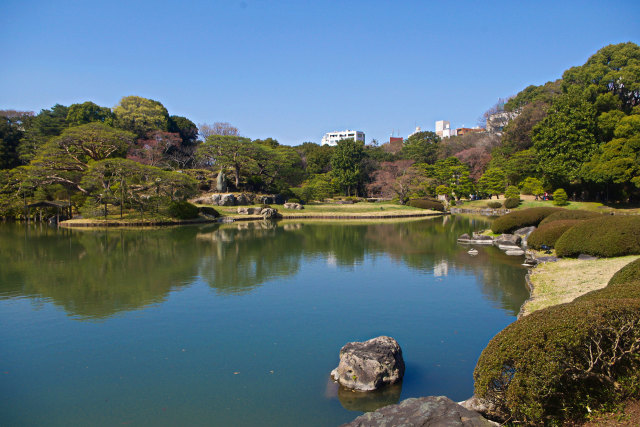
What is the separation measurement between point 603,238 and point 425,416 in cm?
1146

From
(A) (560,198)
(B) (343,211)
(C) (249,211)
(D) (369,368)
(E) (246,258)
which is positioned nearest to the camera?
(D) (369,368)

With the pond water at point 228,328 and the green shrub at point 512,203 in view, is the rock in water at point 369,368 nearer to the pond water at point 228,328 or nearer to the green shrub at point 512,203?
the pond water at point 228,328

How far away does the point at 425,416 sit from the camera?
397cm

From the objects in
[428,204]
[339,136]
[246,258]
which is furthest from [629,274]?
[339,136]

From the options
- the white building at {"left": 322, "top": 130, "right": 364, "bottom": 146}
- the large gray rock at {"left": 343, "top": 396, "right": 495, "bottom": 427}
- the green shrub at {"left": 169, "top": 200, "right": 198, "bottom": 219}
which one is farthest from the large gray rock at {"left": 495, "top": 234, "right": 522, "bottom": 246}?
the white building at {"left": 322, "top": 130, "right": 364, "bottom": 146}

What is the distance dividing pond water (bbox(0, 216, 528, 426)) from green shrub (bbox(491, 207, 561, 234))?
14.3 feet

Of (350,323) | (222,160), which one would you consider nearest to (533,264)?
(350,323)

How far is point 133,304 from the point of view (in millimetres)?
10062

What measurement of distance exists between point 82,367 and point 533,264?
13.5m

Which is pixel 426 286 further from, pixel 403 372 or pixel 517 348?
pixel 517 348

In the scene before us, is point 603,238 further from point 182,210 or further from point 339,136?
point 339,136

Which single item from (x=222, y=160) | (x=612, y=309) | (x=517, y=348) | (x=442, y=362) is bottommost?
(x=442, y=362)

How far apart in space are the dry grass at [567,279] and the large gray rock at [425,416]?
15.4 ft

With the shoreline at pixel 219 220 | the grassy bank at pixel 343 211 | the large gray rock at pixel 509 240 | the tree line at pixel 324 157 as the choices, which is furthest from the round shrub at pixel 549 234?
the grassy bank at pixel 343 211
